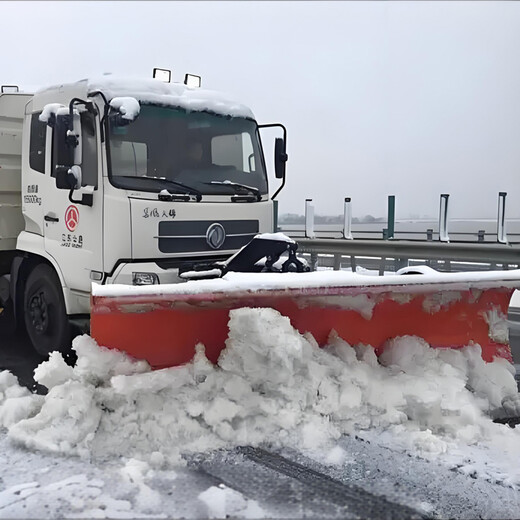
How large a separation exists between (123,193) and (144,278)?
0.67 meters

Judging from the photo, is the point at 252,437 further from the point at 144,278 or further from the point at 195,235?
the point at 195,235

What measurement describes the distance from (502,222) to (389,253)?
210 cm

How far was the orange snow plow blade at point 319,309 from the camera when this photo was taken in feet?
10.8

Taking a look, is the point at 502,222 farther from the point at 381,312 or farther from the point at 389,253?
the point at 381,312

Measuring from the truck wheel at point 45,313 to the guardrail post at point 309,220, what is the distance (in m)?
6.94

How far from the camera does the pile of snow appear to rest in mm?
3230

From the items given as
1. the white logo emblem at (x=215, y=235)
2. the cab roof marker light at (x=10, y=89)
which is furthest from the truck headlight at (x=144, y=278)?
the cab roof marker light at (x=10, y=89)

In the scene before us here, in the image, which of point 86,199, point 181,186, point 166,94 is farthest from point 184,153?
point 86,199

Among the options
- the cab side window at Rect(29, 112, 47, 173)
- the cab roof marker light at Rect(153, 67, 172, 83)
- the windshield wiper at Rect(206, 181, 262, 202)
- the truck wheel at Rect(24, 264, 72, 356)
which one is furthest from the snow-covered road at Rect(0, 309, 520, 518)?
the cab roof marker light at Rect(153, 67, 172, 83)

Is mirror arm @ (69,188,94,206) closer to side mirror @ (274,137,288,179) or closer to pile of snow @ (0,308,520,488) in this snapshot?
pile of snow @ (0,308,520,488)

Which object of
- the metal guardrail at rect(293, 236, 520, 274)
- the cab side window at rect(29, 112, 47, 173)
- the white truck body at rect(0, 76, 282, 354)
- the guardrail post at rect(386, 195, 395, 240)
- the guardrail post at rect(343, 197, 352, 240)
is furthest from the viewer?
the guardrail post at rect(343, 197, 352, 240)

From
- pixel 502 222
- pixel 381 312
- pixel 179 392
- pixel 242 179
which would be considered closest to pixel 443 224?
pixel 502 222

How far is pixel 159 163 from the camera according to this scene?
186 inches

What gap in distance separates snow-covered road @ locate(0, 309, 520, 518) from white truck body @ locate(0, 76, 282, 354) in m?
1.23
